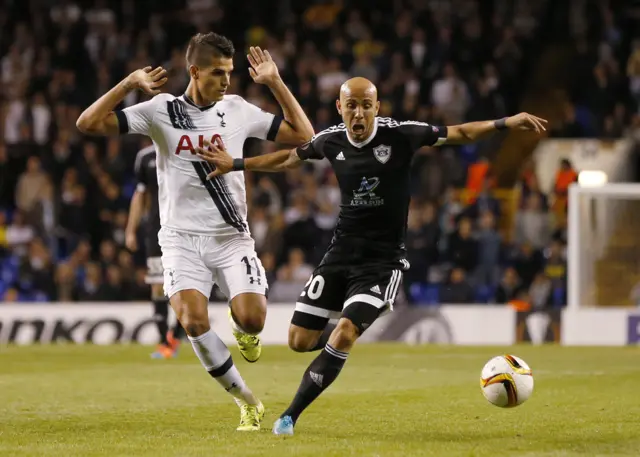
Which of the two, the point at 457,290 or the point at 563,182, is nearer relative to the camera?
the point at 457,290

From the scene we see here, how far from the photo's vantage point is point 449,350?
15.6 m

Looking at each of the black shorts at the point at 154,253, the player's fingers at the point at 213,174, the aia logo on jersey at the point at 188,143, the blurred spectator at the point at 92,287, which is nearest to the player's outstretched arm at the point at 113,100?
the aia logo on jersey at the point at 188,143

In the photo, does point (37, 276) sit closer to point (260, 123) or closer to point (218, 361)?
point (260, 123)

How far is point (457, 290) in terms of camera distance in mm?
17516

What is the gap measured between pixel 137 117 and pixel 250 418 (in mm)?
2067

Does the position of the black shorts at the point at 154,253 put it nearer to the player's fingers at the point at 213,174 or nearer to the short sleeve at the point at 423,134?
the player's fingers at the point at 213,174

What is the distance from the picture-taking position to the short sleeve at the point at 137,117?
26.1 ft

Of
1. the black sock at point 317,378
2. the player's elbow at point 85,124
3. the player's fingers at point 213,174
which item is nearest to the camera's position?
the black sock at point 317,378

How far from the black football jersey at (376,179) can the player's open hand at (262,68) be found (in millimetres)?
518

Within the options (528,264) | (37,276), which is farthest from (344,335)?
(37,276)

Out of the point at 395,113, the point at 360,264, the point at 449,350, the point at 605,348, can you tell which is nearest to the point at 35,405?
the point at 360,264

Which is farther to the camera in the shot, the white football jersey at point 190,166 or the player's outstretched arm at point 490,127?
the white football jersey at point 190,166

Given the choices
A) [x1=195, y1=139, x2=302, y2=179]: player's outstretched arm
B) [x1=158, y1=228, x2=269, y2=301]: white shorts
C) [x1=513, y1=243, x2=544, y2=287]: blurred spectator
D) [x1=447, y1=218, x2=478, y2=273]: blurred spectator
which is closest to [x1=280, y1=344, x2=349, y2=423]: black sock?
[x1=158, y1=228, x2=269, y2=301]: white shorts

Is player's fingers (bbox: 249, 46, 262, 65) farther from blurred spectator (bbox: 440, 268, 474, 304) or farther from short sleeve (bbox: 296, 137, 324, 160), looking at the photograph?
blurred spectator (bbox: 440, 268, 474, 304)
